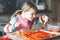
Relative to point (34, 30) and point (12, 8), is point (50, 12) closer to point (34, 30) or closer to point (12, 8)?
point (34, 30)

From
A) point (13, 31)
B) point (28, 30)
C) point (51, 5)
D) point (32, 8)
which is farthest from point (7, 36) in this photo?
point (51, 5)

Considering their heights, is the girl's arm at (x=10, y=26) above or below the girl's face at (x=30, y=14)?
below

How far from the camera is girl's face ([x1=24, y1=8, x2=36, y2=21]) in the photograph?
1452 mm

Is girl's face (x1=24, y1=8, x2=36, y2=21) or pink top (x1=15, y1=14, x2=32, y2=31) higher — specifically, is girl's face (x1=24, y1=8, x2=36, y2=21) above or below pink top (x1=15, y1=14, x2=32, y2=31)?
above

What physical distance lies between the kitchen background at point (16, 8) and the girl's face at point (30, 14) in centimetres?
4

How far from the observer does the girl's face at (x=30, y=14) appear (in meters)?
1.45

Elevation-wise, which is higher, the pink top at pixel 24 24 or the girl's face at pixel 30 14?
the girl's face at pixel 30 14

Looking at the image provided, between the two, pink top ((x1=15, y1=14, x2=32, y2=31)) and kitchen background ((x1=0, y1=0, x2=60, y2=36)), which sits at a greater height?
kitchen background ((x1=0, y1=0, x2=60, y2=36))

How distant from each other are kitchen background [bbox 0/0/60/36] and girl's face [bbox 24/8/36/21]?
1.8 inches

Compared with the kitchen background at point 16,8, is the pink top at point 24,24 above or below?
below

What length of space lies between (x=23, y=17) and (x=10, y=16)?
98mm

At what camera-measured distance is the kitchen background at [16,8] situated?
1416 mm

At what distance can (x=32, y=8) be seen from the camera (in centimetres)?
145

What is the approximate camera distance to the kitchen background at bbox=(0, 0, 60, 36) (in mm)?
1416
